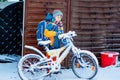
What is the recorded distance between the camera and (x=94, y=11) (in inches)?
358

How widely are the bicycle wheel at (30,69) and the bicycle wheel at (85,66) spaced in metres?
0.70

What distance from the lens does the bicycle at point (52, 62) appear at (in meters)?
7.54

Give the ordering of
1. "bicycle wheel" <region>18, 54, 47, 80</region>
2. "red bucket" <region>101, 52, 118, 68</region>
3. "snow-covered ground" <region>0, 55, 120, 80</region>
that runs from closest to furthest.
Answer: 1. "bicycle wheel" <region>18, 54, 47, 80</region>
2. "snow-covered ground" <region>0, 55, 120, 80</region>
3. "red bucket" <region>101, 52, 118, 68</region>

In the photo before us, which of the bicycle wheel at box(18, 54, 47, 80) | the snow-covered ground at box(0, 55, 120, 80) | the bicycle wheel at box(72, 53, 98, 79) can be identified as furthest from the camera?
the snow-covered ground at box(0, 55, 120, 80)

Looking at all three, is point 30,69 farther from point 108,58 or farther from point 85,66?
point 108,58

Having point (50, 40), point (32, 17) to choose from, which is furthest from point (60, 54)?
point (32, 17)

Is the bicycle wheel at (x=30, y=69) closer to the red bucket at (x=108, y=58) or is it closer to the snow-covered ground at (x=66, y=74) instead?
the snow-covered ground at (x=66, y=74)

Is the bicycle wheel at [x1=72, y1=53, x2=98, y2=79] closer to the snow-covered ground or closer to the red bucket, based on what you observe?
the snow-covered ground

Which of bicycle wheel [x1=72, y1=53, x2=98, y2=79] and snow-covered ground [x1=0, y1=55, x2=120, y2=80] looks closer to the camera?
bicycle wheel [x1=72, y1=53, x2=98, y2=79]

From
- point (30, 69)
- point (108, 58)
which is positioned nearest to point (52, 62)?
point (30, 69)

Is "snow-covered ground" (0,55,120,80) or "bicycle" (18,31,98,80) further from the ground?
"bicycle" (18,31,98,80)

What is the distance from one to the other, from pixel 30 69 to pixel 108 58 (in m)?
2.44

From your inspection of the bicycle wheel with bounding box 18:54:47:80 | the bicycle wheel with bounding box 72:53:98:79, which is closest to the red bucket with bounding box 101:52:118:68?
the bicycle wheel with bounding box 72:53:98:79

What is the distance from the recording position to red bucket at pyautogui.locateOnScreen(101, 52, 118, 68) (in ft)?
29.8
